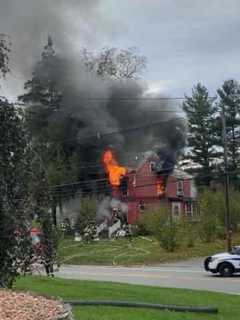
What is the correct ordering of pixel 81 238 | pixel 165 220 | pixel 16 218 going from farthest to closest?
1. pixel 81 238
2. pixel 165 220
3. pixel 16 218

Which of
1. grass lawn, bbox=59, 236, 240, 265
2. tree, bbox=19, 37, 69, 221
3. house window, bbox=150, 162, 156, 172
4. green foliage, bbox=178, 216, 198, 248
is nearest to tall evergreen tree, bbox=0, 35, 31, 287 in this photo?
grass lawn, bbox=59, 236, 240, 265

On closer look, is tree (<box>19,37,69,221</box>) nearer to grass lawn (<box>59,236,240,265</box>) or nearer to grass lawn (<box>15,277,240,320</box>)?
grass lawn (<box>59,236,240,265</box>)

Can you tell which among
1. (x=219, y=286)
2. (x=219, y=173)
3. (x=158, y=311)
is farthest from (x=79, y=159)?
(x=158, y=311)

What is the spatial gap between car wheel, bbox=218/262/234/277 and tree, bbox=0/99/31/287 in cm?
1733

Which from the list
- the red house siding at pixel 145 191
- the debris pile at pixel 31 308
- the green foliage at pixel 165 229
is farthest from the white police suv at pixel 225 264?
the red house siding at pixel 145 191

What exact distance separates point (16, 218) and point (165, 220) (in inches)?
1164

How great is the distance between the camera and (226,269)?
77.4 feet

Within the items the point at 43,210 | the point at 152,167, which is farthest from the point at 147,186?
the point at 43,210

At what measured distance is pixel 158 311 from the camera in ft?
30.5

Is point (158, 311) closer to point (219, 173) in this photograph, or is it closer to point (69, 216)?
point (69, 216)

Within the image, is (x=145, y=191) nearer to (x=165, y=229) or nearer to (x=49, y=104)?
(x=49, y=104)

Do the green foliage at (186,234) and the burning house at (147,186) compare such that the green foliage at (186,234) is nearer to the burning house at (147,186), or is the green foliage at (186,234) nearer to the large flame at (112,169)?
the burning house at (147,186)

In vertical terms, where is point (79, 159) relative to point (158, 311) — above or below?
above

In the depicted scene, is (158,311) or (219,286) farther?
(219,286)
